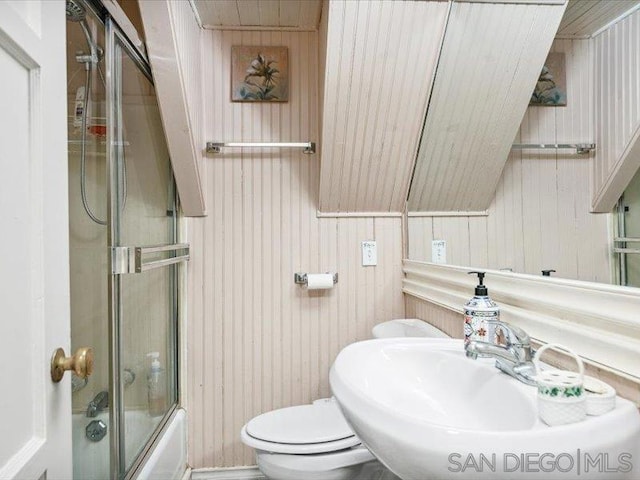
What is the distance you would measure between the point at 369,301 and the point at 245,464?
1.03 m

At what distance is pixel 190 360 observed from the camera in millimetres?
1822

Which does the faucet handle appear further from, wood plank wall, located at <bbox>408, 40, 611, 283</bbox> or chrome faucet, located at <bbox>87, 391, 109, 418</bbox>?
chrome faucet, located at <bbox>87, 391, 109, 418</bbox>

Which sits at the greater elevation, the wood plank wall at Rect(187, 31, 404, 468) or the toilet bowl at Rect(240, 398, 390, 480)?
the wood plank wall at Rect(187, 31, 404, 468)

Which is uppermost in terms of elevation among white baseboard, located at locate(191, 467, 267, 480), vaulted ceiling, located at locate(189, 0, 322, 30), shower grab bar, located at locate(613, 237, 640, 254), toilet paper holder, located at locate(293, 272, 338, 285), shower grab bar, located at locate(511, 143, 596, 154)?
vaulted ceiling, located at locate(189, 0, 322, 30)

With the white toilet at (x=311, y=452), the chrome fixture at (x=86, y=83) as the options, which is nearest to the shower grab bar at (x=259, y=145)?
the chrome fixture at (x=86, y=83)

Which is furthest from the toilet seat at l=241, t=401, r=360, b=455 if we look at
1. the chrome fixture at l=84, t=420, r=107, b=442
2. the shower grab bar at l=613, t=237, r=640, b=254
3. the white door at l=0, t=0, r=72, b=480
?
the shower grab bar at l=613, t=237, r=640, b=254

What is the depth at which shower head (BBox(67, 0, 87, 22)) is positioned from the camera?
39.4 inches

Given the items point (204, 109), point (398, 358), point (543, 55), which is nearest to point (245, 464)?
point (398, 358)

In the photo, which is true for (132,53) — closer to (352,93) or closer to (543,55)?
(352,93)

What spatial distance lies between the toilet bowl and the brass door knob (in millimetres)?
845

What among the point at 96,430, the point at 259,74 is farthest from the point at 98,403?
the point at 259,74

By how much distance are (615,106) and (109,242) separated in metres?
1.37

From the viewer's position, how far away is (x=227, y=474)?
5.89ft
